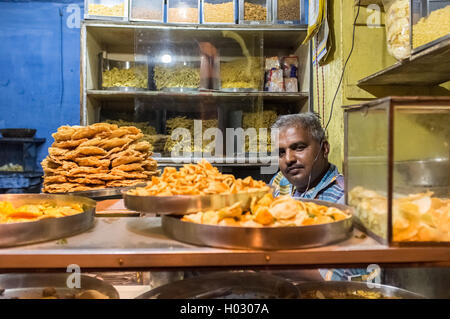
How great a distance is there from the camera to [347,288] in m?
0.99

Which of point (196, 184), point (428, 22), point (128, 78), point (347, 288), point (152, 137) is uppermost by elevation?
point (128, 78)

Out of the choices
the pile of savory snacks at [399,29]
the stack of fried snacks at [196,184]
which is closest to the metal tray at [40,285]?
the stack of fried snacks at [196,184]

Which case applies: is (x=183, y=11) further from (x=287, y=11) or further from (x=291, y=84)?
(x=291, y=84)

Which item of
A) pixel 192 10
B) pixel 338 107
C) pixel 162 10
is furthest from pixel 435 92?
pixel 162 10

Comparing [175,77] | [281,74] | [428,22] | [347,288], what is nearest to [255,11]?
[281,74]

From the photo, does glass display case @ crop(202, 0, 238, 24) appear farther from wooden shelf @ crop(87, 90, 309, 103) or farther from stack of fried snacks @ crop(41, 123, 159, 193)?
stack of fried snacks @ crop(41, 123, 159, 193)

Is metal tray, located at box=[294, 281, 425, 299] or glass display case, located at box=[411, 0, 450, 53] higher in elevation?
glass display case, located at box=[411, 0, 450, 53]

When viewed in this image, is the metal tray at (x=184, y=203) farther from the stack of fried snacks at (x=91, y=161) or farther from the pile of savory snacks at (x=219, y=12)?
the pile of savory snacks at (x=219, y=12)

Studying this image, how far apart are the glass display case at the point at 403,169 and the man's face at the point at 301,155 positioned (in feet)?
4.65

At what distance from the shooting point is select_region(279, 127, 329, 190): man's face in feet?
8.01

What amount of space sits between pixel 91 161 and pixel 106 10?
235cm

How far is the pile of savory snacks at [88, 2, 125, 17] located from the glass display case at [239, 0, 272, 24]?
46.9 inches

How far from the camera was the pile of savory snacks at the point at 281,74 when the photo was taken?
387 cm

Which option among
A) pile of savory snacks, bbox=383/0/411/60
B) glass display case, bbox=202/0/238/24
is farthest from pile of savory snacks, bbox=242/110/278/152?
pile of savory snacks, bbox=383/0/411/60
